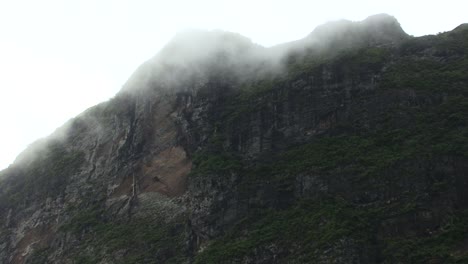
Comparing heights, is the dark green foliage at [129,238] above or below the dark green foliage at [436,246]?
above

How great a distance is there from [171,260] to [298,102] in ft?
47.1

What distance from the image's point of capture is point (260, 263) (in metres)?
43.1

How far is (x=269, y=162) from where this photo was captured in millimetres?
49500

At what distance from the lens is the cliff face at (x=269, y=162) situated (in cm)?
4216

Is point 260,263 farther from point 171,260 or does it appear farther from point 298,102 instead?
point 298,102

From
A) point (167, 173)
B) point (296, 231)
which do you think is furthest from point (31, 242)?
point (296, 231)

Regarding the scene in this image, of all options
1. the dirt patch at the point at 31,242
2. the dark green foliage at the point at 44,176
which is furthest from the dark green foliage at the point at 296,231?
the dark green foliage at the point at 44,176

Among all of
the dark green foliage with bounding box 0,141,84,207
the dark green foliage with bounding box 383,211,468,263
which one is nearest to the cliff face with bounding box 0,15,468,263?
the dark green foliage with bounding box 383,211,468,263

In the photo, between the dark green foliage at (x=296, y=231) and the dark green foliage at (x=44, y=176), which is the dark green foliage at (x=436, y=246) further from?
the dark green foliage at (x=44, y=176)

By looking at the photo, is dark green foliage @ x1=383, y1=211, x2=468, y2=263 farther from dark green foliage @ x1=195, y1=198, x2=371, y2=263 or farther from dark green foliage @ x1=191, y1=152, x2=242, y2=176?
dark green foliage @ x1=191, y1=152, x2=242, y2=176

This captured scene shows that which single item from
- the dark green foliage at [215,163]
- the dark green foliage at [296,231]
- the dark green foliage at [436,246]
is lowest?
the dark green foliage at [436,246]

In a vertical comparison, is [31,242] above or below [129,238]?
above

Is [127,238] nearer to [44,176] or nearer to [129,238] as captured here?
[129,238]

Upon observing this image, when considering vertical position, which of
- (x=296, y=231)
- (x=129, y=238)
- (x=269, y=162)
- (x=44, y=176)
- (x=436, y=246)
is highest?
(x=44, y=176)
